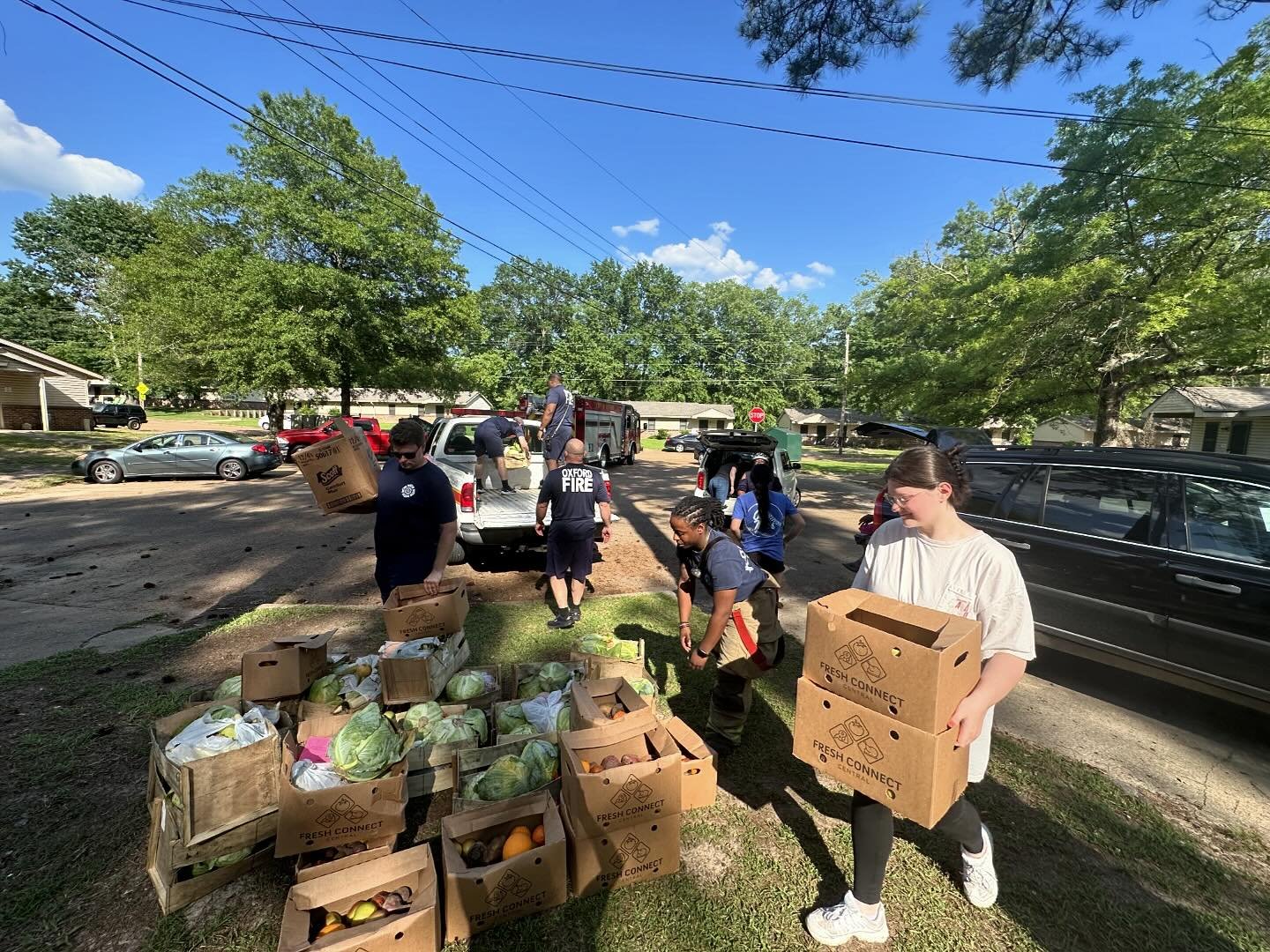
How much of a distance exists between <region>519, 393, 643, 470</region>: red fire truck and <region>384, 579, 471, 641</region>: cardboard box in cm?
1124

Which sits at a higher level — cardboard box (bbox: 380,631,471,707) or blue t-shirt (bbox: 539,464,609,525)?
blue t-shirt (bbox: 539,464,609,525)

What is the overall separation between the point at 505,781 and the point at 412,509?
184cm

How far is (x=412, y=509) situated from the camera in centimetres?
333

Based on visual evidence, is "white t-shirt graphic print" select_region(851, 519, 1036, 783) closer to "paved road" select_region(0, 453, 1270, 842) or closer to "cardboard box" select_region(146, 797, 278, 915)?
"paved road" select_region(0, 453, 1270, 842)

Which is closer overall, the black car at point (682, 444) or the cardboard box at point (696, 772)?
the cardboard box at point (696, 772)

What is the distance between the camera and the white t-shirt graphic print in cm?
166

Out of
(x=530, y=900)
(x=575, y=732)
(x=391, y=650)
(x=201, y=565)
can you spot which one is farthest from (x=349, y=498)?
(x=201, y=565)

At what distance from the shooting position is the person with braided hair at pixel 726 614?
2.56 m

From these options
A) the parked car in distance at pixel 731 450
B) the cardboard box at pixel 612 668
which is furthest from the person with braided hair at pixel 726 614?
the parked car in distance at pixel 731 450

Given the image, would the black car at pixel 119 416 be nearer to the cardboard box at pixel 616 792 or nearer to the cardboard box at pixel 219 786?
the cardboard box at pixel 219 786

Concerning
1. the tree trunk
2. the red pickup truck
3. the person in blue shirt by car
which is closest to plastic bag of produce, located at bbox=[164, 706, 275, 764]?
the person in blue shirt by car

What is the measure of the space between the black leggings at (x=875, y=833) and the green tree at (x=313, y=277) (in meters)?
21.4

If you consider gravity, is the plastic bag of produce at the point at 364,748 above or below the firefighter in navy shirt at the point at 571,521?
below

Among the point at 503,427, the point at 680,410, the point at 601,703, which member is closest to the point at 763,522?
the point at 601,703
